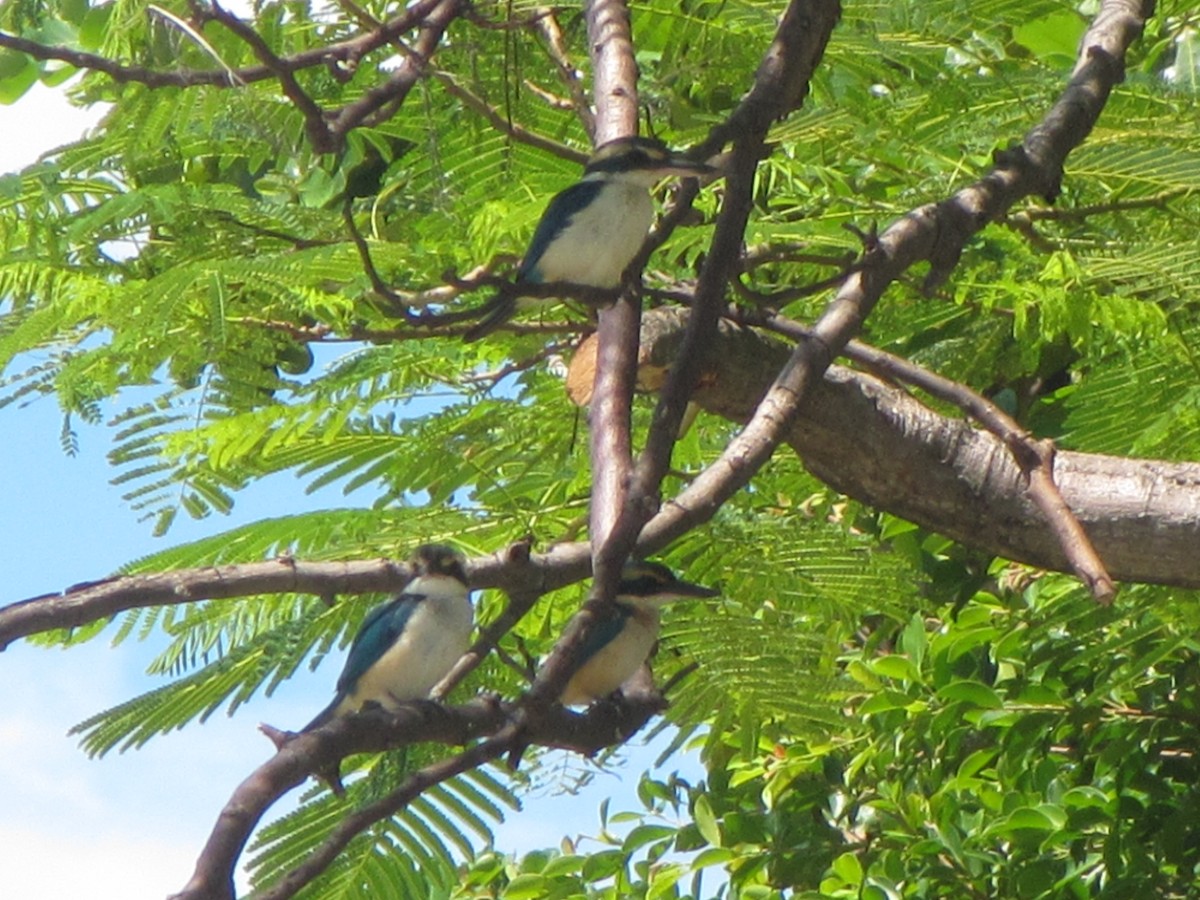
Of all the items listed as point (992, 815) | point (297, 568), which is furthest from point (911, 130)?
point (297, 568)

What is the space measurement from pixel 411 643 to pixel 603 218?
2.90 feet

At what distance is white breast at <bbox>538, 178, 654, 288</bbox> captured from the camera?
326cm

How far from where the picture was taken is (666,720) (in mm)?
3482

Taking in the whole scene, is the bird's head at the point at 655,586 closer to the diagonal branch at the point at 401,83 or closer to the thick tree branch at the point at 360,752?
the thick tree branch at the point at 360,752

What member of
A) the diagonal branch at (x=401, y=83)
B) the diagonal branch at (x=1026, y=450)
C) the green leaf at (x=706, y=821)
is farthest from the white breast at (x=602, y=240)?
the green leaf at (x=706, y=821)

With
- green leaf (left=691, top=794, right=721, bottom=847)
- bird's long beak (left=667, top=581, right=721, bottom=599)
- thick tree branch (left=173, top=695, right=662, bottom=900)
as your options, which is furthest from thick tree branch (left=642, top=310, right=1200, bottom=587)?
green leaf (left=691, top=794, right=721, bottom=847)

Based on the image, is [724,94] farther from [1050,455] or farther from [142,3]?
[142,3]

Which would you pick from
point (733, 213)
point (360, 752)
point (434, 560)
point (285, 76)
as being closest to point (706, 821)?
point (434, 560)

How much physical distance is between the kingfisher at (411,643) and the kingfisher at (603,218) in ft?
1.64

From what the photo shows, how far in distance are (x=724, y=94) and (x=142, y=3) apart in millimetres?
2443

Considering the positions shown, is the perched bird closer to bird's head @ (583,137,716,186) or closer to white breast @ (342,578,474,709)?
white breast @ (342,578,474,709)

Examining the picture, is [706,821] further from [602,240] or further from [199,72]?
[199,72]

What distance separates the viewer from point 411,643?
3.47 meters

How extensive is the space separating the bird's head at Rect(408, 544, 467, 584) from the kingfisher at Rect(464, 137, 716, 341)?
413 millimetres
